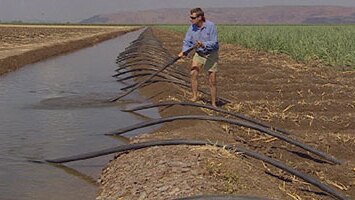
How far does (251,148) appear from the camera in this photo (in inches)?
281

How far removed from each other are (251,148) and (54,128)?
3.09 metres

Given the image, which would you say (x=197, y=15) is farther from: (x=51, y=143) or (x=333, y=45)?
(x=333, y=45)

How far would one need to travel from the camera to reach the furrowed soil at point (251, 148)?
501 cm

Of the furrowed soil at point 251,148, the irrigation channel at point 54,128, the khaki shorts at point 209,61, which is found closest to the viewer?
the furrowed soil at point 251,148

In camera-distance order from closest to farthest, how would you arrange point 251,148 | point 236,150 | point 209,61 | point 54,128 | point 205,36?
point 236,150 < point 251,148 < point 54,128 < point 205,36 < point 209,61

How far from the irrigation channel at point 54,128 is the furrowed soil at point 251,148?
0.43 meters

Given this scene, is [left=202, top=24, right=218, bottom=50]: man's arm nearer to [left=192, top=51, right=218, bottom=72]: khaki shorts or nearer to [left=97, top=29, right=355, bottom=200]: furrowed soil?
[left=192, top=51, right=218, bottom=72]: khaki shorts

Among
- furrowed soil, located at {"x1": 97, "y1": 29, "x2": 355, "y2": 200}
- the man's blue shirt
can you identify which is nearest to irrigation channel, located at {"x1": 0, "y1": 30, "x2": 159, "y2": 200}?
furrowed soil, located at {"x1": 97, "y1": 29, "x2": 355, "y2": 200}

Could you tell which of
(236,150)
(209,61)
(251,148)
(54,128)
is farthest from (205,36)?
(236,150)

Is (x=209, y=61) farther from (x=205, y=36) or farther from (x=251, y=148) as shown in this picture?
(x=251, y=148)

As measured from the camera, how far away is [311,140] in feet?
24.7

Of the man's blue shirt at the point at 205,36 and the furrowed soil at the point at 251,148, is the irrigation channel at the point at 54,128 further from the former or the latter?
the man's blue shirt at the point at 205,36

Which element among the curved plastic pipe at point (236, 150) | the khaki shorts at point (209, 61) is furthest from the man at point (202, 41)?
the curved plastic pipe at point (236, 150)

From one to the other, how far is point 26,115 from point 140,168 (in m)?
4.64
